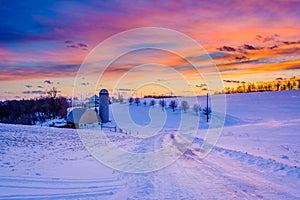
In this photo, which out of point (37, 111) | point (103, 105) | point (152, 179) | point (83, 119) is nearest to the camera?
point (152, 179)

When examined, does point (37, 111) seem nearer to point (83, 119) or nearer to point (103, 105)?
point (103, 105)

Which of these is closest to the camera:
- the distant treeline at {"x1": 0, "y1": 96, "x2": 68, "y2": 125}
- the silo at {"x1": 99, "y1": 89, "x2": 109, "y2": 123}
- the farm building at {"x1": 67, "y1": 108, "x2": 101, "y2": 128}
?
the farm building at {"x1": 67, "y1": 108, "x2": 101, "y2": 128}

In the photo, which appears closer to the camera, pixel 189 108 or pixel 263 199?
pixel 263 199

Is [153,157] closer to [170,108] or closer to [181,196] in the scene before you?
[181,196]

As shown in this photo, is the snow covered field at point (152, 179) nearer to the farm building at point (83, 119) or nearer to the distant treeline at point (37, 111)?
the farm building at point (83, 119)

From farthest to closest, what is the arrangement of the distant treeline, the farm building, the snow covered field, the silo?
the distant treeline, the silo, the farm building, the snow covered field

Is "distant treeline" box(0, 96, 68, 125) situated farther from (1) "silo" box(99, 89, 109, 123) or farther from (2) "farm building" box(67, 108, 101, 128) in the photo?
(2) "farm building" box(67, 108, 101, 128)

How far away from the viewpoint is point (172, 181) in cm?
837

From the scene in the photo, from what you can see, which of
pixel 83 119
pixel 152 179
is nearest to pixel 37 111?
pixel 83 119

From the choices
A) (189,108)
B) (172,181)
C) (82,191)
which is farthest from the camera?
(189,108)

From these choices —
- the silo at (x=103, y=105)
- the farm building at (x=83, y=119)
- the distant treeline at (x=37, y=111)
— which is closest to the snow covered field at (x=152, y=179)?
the farm building at (x=83, y=119)

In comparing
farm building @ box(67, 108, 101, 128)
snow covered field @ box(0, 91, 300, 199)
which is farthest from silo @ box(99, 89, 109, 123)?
snow covered field @ box(0, 91, 300, 199)

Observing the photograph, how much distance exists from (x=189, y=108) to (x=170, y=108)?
7554mm

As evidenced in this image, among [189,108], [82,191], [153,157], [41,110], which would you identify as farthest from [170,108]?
[82,191]
